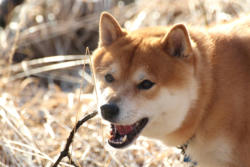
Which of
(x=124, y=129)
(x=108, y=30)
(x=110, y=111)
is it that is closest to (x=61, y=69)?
(x=108, y=30)

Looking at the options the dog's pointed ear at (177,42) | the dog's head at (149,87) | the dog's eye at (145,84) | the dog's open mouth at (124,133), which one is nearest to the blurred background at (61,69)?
the dog's open mouth at (124,133)

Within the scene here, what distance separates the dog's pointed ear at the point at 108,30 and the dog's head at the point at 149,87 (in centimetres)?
25

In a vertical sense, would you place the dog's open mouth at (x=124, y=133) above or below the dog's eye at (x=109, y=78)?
below

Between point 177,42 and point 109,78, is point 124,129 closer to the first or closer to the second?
point 109,78

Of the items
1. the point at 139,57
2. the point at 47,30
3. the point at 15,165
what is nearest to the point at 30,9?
the point at 47,30

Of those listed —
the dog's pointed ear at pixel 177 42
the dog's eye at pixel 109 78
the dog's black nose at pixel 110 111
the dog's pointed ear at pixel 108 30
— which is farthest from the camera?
the dog's pointed ear at pixel 108 30

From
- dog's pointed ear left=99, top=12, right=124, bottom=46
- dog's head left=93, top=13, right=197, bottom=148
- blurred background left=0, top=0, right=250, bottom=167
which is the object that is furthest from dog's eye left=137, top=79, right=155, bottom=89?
blurred background left=0, top=0, right=250, bottom=167

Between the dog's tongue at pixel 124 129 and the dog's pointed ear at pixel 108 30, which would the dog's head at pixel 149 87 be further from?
the dog's pointed ear at pixel 108 30

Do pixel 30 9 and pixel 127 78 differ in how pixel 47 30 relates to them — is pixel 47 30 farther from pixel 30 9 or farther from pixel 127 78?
pixel 127 78

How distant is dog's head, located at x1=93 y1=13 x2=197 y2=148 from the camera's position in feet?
9.55

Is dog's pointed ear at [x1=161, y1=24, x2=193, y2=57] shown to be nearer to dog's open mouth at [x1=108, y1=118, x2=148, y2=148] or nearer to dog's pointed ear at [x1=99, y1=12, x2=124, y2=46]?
dog's pointed ear at [x1=99, y1=12, x2=124, y2=46]

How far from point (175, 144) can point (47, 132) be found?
1.83 meters

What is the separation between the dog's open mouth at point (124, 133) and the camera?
2959 mm

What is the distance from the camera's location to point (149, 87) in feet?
9.78
